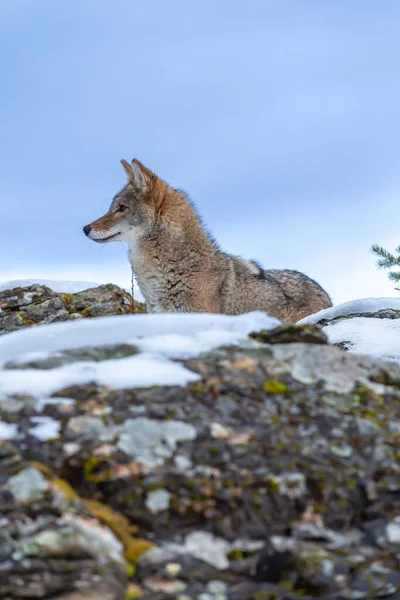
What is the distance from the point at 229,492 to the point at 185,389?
1.63 ft

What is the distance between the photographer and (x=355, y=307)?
9805 mm

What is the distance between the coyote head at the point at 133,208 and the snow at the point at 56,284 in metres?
4.53

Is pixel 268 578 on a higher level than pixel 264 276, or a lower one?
lower

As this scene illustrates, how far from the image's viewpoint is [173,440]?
245cm

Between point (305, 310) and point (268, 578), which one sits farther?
point (305, 310)

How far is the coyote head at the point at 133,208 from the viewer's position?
8922 mm

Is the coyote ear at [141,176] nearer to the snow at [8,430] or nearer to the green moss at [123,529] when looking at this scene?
the snow at [8,430]

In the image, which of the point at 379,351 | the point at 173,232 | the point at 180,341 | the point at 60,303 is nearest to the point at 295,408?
the point at 180,341

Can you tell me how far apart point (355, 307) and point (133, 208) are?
143 inches

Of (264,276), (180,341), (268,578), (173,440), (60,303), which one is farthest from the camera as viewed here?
(60,303)

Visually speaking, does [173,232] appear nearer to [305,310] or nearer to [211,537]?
[305,310]

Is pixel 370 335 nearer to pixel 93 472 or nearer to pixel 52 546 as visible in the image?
pixel 93 472

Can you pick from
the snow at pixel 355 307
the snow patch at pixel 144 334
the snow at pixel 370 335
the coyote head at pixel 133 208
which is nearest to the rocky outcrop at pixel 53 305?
the coyote head at pixel 133 208

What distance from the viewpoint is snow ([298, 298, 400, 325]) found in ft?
31.2
